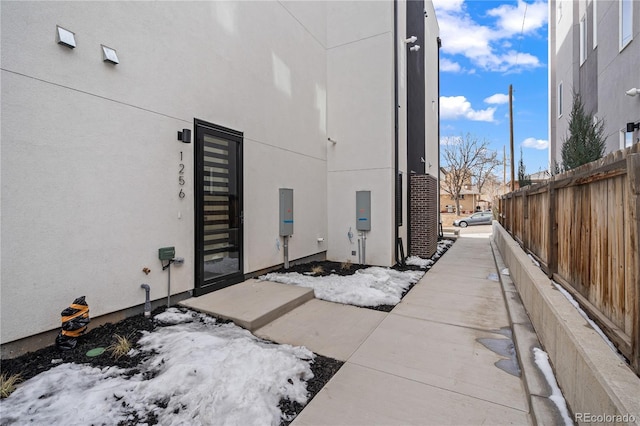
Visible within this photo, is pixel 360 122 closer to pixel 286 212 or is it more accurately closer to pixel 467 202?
pixel 286 212

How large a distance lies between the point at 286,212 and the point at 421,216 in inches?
172

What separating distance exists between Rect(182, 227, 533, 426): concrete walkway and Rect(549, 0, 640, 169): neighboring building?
25.6 ft

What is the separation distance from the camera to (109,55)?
3.58 meters

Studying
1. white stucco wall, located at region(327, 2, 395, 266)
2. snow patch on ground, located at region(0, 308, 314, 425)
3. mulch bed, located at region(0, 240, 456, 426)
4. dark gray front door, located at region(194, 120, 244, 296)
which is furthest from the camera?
white stucco wall, located at region(327, 2, 395, 266)

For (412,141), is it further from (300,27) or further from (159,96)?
(159,96)

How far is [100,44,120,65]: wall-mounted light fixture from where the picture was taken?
3562mm

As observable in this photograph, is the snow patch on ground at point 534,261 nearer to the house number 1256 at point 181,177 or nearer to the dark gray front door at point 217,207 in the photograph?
the dark gray front door at point 217,207

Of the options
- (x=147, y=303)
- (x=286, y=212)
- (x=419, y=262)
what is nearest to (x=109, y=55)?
(x=147, y=303)

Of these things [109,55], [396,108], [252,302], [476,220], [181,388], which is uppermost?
[396,108]

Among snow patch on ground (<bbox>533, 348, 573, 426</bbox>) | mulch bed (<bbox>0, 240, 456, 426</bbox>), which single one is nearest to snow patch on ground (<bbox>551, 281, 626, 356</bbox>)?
snow patch on ground (<bbox>533, 348, 573, 426</bbox>)

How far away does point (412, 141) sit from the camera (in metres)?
9.59

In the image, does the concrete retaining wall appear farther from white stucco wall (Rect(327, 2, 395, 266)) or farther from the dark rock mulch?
white stucco wall (Rect(327, 2, 395, 266))

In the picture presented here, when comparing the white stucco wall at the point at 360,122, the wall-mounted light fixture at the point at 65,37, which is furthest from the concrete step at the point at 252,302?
the wall-mounted light fixture at the point at 65,37

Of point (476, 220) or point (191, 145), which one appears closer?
point (191, 145)
